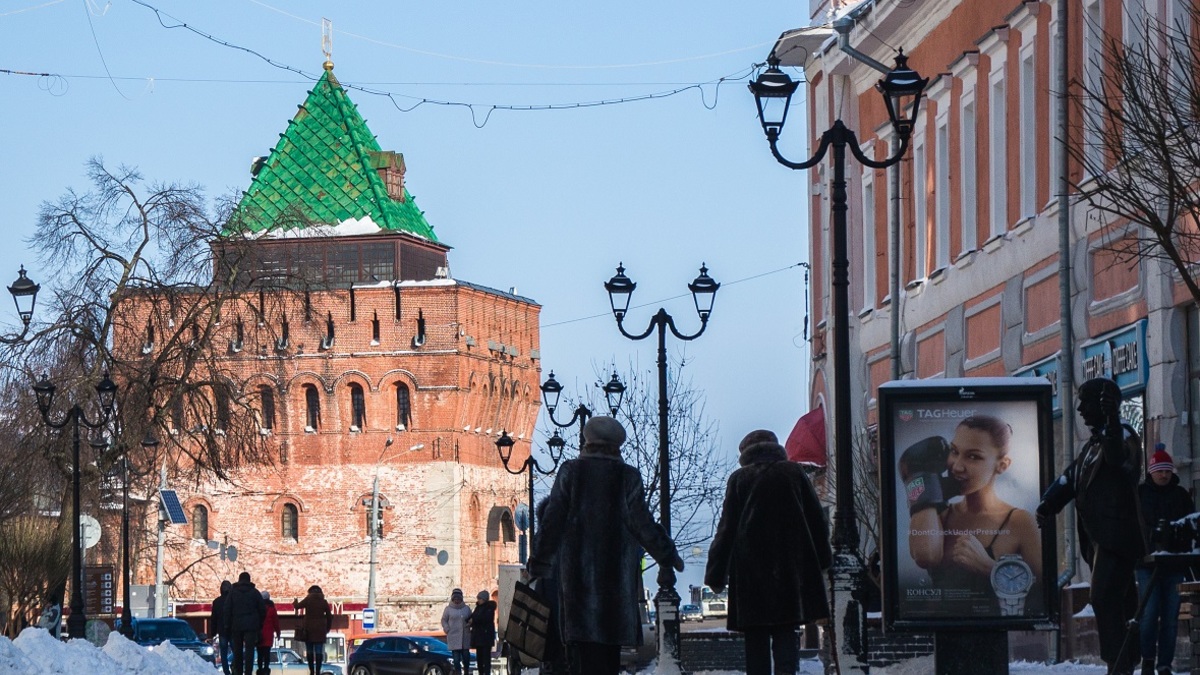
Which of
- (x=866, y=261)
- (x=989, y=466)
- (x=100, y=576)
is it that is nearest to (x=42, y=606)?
(x=100, y=576)

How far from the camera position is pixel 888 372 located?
33.4 m

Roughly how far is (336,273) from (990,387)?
86.8 metres

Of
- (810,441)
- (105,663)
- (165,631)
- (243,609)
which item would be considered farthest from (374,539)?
(105,663)

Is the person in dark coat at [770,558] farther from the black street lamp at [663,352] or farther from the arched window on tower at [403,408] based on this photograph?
the arched window on tower at [403,408]

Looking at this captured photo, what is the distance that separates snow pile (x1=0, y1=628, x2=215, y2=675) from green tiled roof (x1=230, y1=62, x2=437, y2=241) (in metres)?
74.2

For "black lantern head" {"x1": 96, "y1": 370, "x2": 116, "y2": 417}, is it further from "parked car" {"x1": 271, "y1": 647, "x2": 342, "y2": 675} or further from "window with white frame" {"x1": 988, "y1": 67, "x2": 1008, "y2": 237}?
"window with white frame" {"x1": 988, "y1": 67, "x2": 1008, "y2": 237}

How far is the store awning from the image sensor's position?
37.2 m

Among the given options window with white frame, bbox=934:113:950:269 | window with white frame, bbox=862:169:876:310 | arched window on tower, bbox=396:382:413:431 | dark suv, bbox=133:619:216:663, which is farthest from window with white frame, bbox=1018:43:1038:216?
arched window on tower, bbox=396:382:413:431

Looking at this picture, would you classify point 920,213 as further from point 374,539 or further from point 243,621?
point 374,539

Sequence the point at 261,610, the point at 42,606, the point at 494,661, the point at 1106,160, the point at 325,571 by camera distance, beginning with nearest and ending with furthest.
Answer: the point at 1106,160 < the point at 261,610 < the point at 42,606 < the point at 494,661 < the point at 325,571

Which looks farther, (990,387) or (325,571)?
(325,571)

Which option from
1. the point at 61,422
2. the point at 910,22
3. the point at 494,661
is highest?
the point at 910,22

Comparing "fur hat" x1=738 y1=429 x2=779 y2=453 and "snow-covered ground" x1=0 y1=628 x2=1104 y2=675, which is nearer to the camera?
"fur hat" x1=738 y1=429 x2=779 y2=453

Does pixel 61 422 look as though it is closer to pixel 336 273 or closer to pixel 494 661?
pixel 494 661
